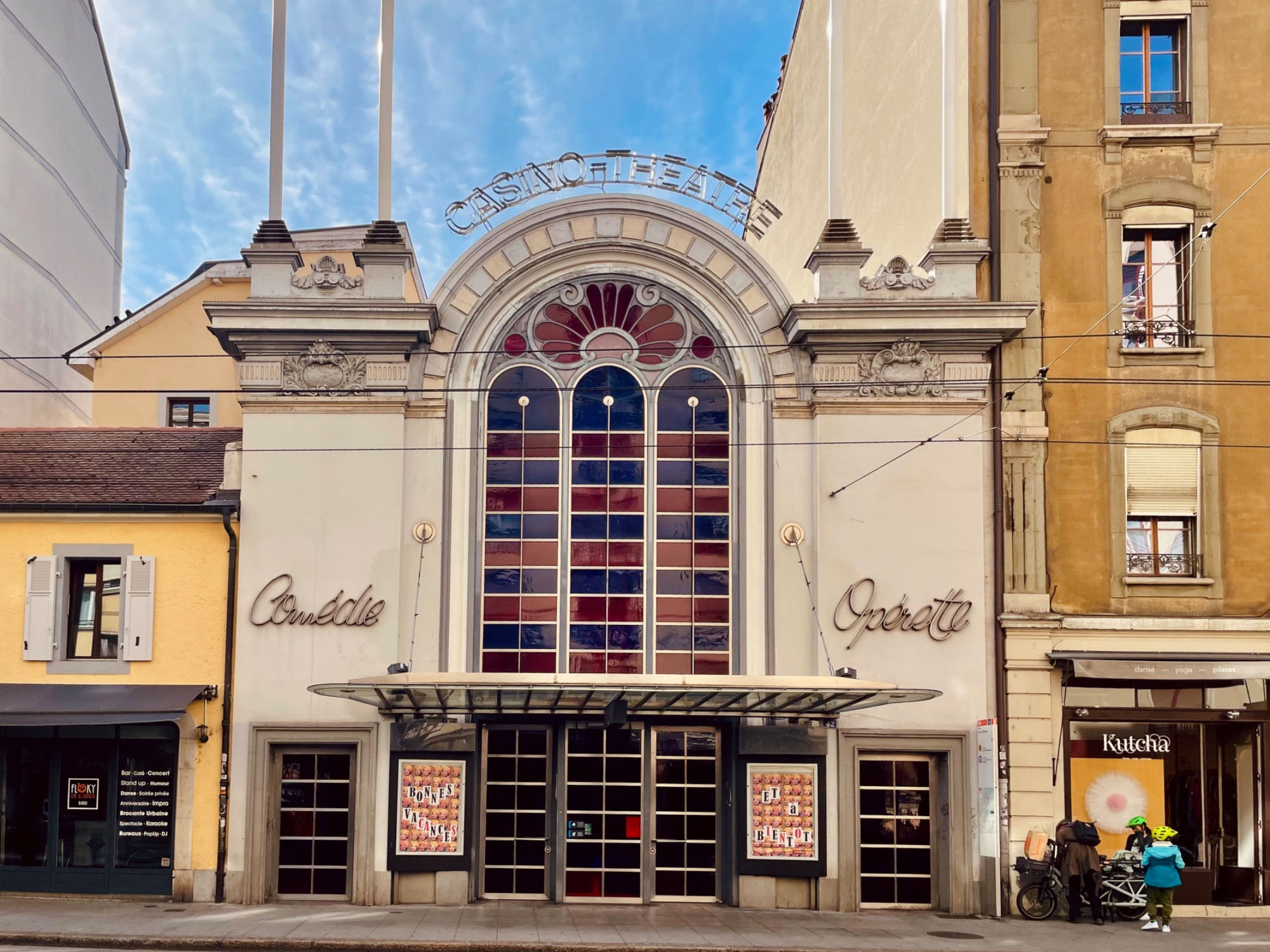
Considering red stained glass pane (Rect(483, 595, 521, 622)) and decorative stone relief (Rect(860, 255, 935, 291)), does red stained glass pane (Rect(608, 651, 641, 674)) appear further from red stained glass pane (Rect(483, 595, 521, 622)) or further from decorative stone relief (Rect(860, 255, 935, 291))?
decorative stone relief (Rect(860, 255, 935, 291))

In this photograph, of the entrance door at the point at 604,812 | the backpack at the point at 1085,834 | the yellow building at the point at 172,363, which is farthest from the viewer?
the yellow building at the point at 172,363

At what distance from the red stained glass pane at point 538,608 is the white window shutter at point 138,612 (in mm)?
5600

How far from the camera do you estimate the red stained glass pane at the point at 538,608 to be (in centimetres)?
2000

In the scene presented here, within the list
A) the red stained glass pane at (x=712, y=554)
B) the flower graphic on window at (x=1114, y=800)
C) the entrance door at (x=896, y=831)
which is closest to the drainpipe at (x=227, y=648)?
the red stained glass pane at (x=712, y=554)

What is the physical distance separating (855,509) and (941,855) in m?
5.35

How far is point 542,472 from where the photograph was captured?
20.3 meters

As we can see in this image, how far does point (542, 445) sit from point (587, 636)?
311 centimetres

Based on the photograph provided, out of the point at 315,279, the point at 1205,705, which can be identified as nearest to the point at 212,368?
the point at 315,279

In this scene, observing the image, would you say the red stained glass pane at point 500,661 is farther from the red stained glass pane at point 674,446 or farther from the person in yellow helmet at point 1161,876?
the person in yellow helmet at point 1161,876

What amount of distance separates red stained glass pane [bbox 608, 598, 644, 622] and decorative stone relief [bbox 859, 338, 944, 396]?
15.7 feet

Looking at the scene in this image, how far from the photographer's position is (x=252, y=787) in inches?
746

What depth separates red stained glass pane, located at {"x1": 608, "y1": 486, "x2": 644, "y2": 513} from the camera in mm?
20250

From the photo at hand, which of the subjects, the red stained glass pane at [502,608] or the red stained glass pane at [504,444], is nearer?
the red stained glass pane at [502,608]

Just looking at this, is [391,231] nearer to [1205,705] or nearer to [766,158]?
[1205,705]
